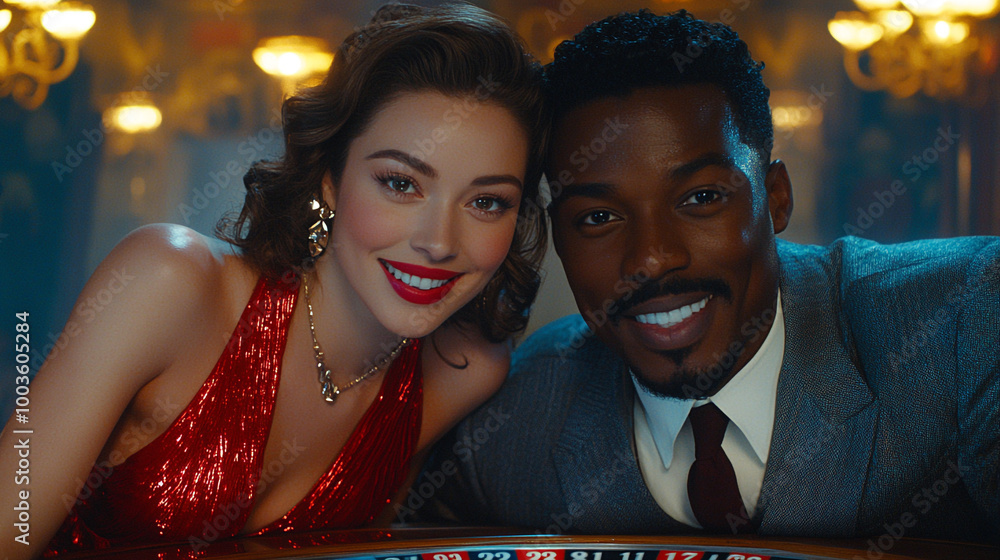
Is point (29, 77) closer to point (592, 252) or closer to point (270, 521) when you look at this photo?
point (270, 521)

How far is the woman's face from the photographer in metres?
1.97

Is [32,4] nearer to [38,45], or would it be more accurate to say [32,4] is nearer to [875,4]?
[38,45]

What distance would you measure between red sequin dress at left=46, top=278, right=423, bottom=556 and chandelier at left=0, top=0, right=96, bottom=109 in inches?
70.0

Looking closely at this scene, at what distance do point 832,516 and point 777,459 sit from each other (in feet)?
0.60

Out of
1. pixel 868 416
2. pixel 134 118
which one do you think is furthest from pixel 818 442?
pixel 134 118

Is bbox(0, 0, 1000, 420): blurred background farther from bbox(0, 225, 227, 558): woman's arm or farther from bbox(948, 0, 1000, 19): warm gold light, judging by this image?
bbox(0, 225, 227, 558): woman's arm

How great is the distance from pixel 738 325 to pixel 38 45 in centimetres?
304

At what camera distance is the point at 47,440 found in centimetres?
179

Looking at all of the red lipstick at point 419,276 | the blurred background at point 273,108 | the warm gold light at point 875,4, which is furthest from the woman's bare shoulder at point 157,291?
the warm gold light at point 875,4

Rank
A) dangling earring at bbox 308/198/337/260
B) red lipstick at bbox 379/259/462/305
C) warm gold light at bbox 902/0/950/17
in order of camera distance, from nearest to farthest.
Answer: red lipstick at bbox 379/259/462/305 → dangling earring at bbox 308/198/337/260 → warm gold light at bbox 902/0/950/17

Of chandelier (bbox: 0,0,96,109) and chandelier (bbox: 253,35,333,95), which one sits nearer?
chandelier (bbox: 0,0,96,109)

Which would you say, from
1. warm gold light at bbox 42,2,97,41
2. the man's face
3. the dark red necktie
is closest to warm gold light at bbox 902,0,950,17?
the man's face

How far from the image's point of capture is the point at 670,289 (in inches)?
75.4

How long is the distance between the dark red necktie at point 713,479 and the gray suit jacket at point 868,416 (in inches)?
2.9
